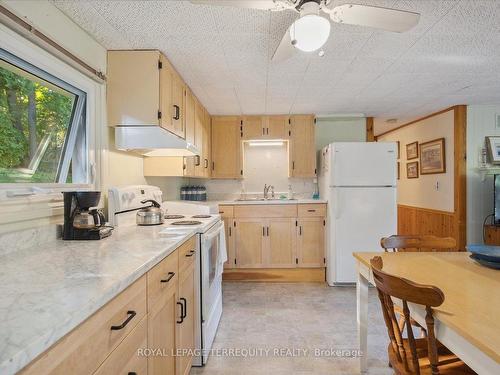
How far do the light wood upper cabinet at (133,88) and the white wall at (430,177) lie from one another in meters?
3.72

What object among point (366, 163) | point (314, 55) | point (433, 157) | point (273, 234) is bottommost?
point (273, 234)

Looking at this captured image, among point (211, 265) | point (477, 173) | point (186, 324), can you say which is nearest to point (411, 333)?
point (186, 324)

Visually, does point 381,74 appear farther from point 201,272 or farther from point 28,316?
point 28,316

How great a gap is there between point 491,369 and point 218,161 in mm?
3483

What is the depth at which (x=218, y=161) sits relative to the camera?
395 centimetres

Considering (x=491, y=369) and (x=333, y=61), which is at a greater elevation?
(x=333, y=61)

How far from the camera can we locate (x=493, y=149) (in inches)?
136

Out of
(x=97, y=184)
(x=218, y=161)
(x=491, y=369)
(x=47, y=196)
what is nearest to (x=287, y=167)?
(x=218, y=161)

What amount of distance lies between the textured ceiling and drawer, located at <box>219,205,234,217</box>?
1.27 metres

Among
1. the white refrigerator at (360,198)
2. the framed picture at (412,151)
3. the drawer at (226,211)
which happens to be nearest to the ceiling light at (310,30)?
the white refrigerator at (360,198)

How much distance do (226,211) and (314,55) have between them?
2.06 metres

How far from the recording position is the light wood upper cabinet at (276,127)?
3.87 m

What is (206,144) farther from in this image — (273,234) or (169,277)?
(169,277)

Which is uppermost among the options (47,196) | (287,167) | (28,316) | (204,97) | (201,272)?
(204,97)
